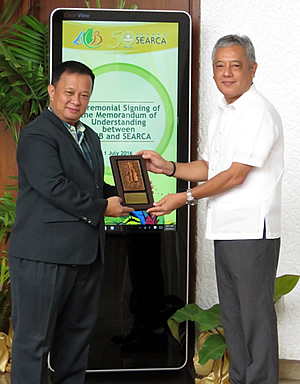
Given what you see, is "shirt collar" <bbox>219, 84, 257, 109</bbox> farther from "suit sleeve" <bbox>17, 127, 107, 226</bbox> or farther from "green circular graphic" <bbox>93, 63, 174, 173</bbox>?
"green circular graphic" <bbox>93, 63, 174, 173</bbox>

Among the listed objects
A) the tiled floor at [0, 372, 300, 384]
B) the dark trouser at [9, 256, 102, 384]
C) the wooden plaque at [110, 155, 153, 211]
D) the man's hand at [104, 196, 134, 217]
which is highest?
the wooden plaque at [110, 155, 153, 211]

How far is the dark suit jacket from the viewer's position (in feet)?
7.44

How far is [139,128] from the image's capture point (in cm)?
322

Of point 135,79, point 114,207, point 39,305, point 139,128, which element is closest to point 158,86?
point 135,79

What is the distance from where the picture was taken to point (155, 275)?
3244 millimetres

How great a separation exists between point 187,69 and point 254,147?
0.96 m

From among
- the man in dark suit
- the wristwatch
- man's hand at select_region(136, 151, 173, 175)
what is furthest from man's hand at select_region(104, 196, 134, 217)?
man's hand at select_region(136, 151, 173, 175)

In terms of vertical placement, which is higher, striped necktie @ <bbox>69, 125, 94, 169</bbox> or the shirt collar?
the shirt collar

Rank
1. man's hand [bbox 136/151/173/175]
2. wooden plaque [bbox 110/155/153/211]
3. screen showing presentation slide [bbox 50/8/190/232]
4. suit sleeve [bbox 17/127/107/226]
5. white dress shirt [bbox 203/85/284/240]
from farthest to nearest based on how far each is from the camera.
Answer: screen showing presentation slide [bbox 50/8/190/232], man's hand [bbox 136/151/173/175], wooden plaque [bbox 110/155/153/211], white dress shirt [bbox 203/85/284/240], suit sleeve [bbox 17/127/107/226]

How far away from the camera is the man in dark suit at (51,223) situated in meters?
2.29

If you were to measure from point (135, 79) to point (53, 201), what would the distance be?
115 cm

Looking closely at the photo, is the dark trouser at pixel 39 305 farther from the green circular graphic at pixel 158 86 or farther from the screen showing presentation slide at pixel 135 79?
the green circular graphic at pixel 158 86

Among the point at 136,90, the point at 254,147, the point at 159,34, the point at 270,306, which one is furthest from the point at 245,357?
the point at 159,34

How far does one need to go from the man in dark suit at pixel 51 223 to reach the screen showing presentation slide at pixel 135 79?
0.79m
